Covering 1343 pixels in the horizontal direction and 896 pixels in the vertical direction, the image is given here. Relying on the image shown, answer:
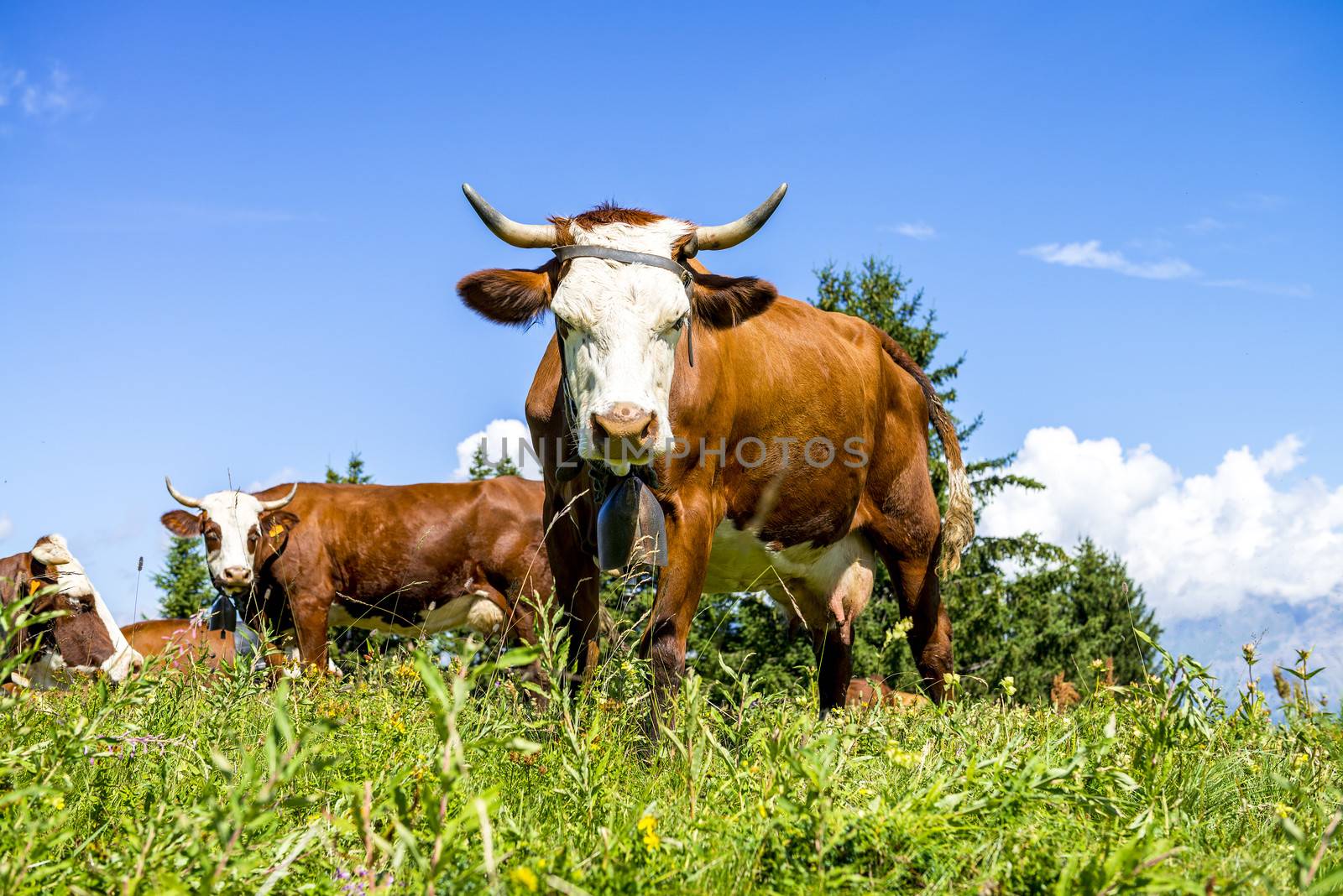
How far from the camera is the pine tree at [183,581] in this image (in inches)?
1053

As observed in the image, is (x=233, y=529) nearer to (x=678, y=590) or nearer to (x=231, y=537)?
(x=231, y=537)

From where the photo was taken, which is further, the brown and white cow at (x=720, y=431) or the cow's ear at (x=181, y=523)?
the cow's ear at (x=181, y=523)

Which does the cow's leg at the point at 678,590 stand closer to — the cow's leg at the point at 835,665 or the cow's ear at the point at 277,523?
the cow's leg at the point at 835,665

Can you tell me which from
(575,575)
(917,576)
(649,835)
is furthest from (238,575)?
(649,835)

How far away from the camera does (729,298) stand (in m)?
5.09

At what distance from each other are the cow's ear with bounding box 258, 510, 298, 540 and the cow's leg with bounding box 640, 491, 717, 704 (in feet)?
28.5

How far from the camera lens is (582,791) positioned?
7.08 ft

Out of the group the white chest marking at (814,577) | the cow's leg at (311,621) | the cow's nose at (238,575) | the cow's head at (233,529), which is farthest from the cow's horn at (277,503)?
the white chest marking at (814,577)

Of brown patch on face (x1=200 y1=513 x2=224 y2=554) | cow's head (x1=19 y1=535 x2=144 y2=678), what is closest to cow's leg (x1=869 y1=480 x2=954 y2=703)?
cow's head (x1=19 y1=535 x2=144 y2=678)

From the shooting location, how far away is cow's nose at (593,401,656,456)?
3.89 m

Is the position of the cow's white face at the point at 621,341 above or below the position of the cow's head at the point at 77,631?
above

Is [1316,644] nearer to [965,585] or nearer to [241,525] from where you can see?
[241,525]

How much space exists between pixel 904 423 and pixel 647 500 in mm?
3036

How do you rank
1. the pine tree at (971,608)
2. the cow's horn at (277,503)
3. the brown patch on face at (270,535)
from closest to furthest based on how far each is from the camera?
the brown patch on face at (270,535), the cow's horn at (277,503), the pine tree at (971,608)
